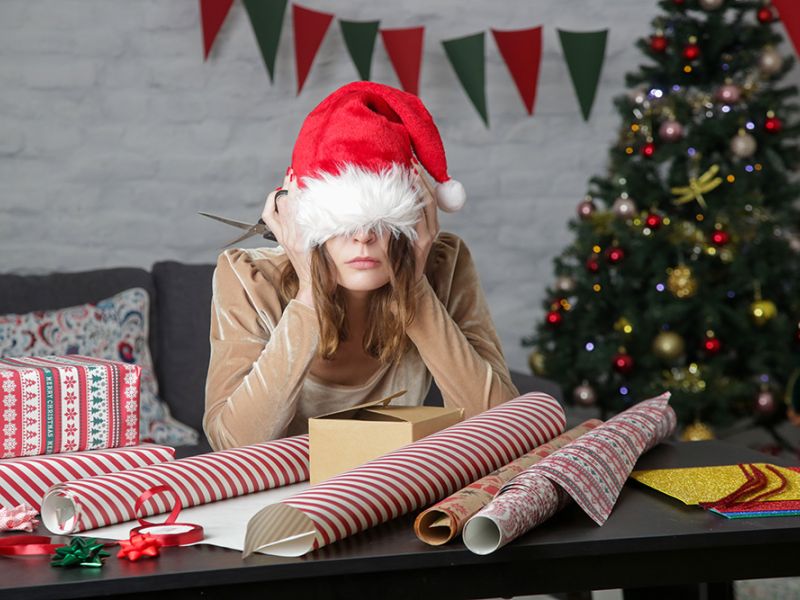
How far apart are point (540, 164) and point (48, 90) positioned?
68.8 inches

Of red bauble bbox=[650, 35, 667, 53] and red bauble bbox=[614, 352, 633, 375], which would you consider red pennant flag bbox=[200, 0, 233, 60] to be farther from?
red bauble bbox=[614, 352, 633, 375]

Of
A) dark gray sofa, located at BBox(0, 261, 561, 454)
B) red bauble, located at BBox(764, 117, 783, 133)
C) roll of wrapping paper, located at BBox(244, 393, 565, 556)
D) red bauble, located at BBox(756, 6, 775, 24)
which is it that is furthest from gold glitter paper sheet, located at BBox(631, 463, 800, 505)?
red bauble, located at BBox(756, 6, 775, 24)

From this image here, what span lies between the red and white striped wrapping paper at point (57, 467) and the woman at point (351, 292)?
27 centimetres

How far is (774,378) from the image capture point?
319 centimetres

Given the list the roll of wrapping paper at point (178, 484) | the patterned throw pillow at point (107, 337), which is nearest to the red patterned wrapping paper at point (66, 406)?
the roll of wrapping paper at point (178, 484)

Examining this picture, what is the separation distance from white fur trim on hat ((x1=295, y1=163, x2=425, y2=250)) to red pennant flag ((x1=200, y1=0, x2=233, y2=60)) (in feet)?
7.56

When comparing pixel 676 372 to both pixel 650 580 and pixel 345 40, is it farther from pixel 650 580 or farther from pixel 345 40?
pixel 650 580

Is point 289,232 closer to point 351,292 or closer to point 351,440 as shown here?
point 351,292

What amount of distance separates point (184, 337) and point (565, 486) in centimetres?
211

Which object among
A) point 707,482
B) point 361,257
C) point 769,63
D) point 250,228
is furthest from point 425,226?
point 769,63

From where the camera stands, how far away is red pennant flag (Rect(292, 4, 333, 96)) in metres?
3.37

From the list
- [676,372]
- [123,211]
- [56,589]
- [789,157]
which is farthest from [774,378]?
[56,589]

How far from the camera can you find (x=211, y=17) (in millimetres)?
3312

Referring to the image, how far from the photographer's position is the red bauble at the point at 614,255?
3.20 meters
